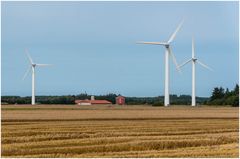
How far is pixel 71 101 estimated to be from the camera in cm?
14800

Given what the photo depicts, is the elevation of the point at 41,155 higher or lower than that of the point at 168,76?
lower

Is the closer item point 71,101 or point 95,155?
point 95,155

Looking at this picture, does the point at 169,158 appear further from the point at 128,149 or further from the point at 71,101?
the point at 71,101

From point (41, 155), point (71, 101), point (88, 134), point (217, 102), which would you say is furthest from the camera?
point (71, 101)

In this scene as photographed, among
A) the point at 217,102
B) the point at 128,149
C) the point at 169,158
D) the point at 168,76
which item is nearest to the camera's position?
the point at 169,158

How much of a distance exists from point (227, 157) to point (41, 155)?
6.81 meters

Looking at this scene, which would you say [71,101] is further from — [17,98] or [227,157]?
[227,157]

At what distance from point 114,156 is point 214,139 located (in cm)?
841

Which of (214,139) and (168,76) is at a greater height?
(168,76)

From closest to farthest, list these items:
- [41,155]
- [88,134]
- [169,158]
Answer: [169,158], [41,155], [88,134]

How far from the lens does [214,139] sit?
25.3m

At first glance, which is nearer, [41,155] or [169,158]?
[169,158]

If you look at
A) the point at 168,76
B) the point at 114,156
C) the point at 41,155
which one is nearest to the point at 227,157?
the point at 114,156

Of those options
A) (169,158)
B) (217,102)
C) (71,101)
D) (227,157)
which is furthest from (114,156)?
(71,101)
